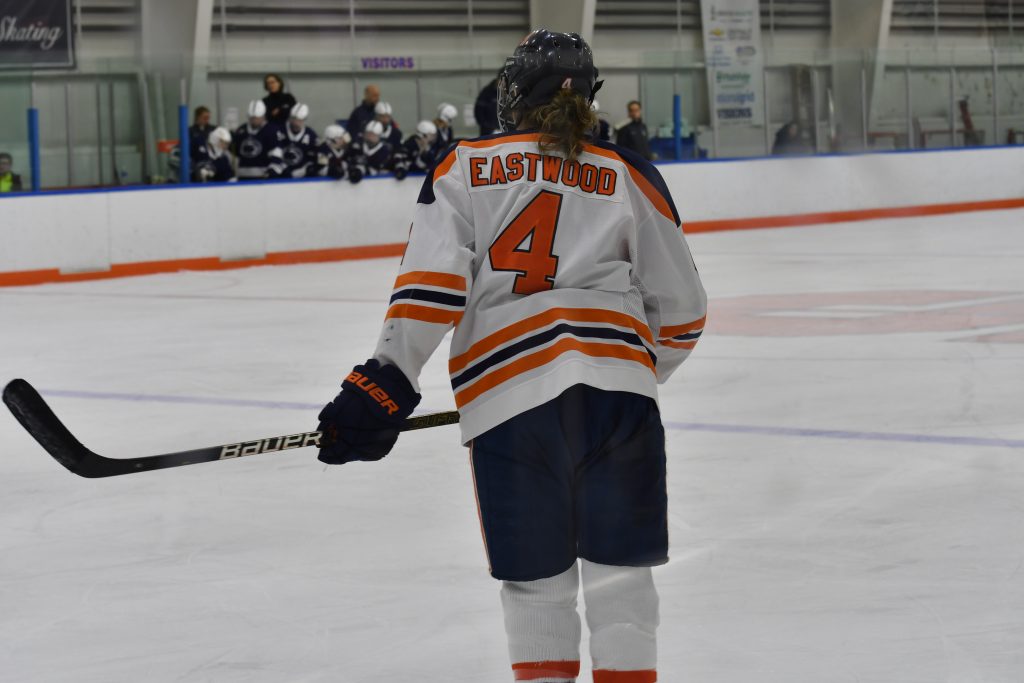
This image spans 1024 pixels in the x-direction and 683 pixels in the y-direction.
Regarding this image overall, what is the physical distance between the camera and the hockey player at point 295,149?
14336 millimetres

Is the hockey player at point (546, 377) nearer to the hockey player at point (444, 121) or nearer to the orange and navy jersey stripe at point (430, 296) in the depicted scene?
the orange and navy jersey stripe at point (430, 296)

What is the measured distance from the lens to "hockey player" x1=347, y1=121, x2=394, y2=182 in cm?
1498

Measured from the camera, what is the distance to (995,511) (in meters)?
4.14

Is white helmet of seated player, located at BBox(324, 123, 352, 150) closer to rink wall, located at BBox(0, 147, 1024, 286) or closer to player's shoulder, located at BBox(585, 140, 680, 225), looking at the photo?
rink wall, located at BBox(0, 147, 1024, 286)

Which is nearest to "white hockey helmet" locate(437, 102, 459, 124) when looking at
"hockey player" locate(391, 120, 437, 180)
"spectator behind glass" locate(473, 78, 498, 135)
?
"hockey player" locate(391, 120, 437, 180)

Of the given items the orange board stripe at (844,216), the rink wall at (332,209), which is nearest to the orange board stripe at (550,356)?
the rink wall at (332,209)

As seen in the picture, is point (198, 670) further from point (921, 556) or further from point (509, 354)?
point (921, 556)

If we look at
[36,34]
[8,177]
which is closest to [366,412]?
[8,177]

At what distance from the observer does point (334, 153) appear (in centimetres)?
1480

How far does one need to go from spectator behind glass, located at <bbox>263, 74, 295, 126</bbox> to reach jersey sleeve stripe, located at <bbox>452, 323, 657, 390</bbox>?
1278 centimetres

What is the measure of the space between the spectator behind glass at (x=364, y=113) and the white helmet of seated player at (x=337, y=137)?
418 millimetres

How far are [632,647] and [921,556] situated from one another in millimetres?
1638

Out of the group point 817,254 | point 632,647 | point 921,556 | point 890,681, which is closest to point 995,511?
point 921,556

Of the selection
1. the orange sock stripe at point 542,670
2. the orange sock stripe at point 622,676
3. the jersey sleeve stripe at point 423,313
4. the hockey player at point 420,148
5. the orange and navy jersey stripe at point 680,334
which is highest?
the hockey player at point 420,148
